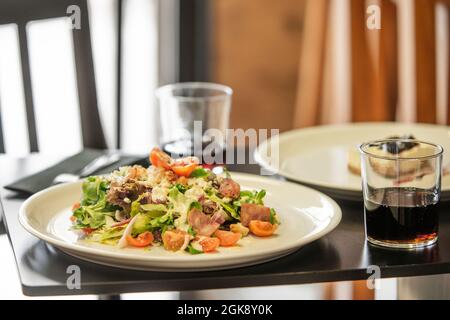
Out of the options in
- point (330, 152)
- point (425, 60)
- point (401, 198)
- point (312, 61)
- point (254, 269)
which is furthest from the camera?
point (312, 61)

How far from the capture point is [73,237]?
1.38 m

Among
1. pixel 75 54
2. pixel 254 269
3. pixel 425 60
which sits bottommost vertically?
pixel 254 269

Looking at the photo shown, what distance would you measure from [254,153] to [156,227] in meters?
0.59

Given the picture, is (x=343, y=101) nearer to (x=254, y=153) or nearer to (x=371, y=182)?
(x=254, y=153)

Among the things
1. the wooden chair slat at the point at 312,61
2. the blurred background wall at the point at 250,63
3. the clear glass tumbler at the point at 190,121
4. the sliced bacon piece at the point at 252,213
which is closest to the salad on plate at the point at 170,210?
the sliced bacon piece at the point at 252,213

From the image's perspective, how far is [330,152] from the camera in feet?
6.56

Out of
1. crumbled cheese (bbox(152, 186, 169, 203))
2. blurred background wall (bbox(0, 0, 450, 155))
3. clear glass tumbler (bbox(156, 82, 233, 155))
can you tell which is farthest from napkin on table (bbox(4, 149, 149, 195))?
blurred background wall (bbox(0, 0, 450, 155))

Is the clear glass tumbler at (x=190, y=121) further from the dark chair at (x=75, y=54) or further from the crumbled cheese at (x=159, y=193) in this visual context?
the dark chair at (x=75, y=54)

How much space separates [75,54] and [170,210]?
124 centimetres

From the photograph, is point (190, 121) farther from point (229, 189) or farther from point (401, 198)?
point (401, 198)

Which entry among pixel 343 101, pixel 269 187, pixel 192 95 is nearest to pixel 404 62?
pixel 343 101

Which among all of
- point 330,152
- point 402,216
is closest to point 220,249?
point 402,216

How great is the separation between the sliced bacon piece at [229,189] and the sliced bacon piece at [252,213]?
47 millimetres

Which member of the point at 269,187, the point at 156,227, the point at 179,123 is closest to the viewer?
the point at 156,227
